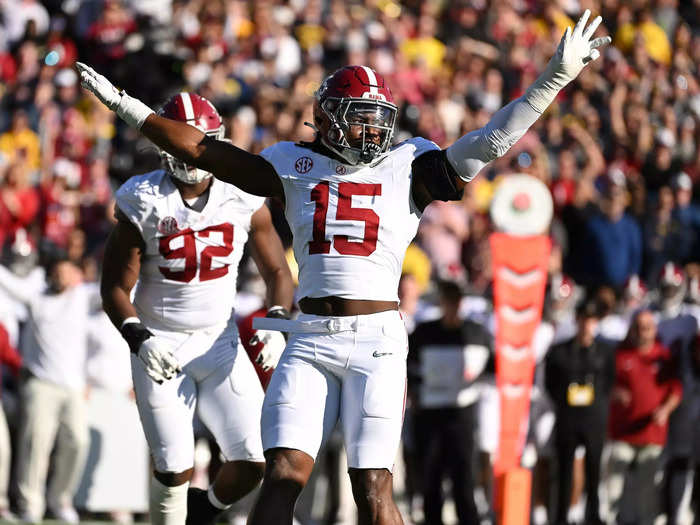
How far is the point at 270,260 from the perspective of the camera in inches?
243

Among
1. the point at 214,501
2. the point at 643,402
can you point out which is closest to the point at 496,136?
the point at 214,501

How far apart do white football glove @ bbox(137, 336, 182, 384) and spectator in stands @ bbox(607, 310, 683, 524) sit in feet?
14.9

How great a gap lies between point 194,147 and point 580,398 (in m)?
4.84

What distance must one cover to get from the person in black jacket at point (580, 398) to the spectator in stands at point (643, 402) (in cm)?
14

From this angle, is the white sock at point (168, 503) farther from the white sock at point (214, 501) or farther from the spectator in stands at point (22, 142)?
the spectator in stands at point (22, 142)

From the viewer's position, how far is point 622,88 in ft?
43.2

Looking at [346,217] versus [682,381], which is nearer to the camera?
[346,217]

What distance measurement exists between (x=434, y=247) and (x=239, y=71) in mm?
2808

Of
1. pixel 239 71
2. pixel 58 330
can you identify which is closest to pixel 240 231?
pixel 58 330

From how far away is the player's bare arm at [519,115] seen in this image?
4.86m

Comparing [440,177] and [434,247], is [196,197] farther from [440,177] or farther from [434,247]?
[434,247]

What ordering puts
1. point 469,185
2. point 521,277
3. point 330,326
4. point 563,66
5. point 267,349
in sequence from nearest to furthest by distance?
point 563,66 → point 330,326 → point 267,349 → point 521,277 → point 469,185

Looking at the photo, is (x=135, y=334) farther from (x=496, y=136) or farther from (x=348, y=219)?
(x=496, y=136)

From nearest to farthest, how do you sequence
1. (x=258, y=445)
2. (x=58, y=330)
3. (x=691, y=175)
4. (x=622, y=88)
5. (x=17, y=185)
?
1. (x=258, y=445)
2. (x=58, y=330)
3. (x=17, y=185)
4. (x=691, y=175)
5. (x=622, y=88)
